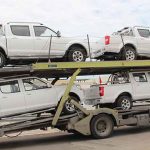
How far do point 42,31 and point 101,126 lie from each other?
381cm

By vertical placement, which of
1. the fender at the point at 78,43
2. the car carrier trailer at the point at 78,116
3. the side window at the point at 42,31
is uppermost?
the side window at the point at 42,31

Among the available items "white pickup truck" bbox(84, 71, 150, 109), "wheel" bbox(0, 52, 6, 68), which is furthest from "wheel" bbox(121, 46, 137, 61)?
"wheel" bbox(0, 52, 6, 68)

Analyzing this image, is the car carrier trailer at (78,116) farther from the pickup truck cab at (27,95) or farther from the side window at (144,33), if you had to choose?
the side window at (144,33)

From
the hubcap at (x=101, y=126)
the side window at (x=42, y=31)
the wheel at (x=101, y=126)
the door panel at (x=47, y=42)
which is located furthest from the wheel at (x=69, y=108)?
the side window at (x=42, y=31)

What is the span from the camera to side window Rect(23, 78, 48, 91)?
13945 millimetres

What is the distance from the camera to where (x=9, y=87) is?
13680mm

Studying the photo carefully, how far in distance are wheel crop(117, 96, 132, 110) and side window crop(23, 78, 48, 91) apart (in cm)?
300

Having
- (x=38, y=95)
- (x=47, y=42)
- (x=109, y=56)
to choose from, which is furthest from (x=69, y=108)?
(x=109, y=56)

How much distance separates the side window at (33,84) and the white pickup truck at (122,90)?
2.14 m

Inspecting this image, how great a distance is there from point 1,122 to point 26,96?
1113 mm

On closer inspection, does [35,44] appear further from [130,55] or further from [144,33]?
[144,33]

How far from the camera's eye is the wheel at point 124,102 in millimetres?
15758

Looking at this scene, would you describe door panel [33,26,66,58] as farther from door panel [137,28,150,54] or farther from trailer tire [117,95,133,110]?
door panel [137,28,150,54]

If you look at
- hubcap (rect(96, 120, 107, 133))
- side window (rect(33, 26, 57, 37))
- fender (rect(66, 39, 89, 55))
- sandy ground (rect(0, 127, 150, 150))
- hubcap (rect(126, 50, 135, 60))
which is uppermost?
side window (rect(33, 26, 57, 37))
